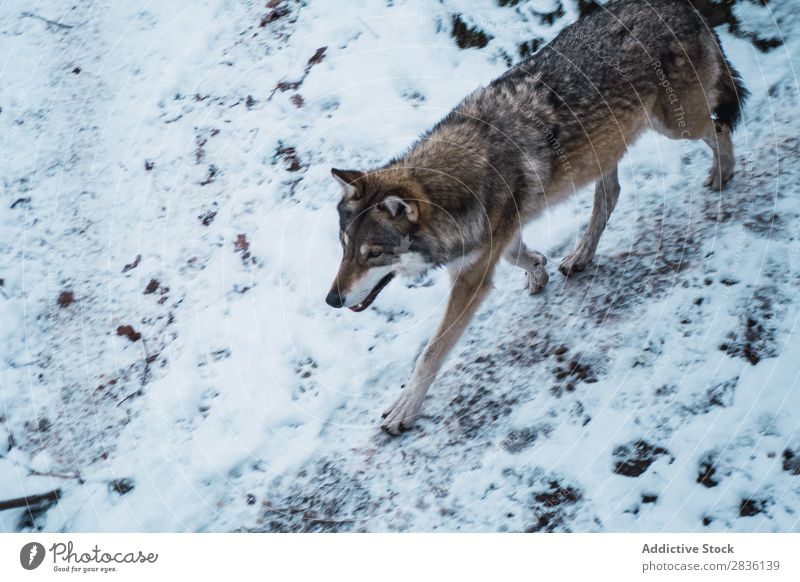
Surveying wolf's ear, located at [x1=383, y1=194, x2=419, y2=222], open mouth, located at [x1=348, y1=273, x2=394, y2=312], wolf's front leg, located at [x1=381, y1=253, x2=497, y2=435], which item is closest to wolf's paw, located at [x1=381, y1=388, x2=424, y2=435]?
wolf's front leg, located at [x1=381, y1=253, x2=497, y2=435]

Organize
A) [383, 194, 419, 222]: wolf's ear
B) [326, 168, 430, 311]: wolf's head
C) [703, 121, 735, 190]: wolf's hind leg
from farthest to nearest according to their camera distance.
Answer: [703, 121, 735, 190]: wolf's hind leg
[326, 168, 430, 311]: wolf's head
[383, 194, 419, 222]: wolf's ear

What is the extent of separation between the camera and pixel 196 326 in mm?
6438

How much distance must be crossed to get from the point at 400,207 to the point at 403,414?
1591 millimetres

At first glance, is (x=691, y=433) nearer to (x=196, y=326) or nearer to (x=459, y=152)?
(x=459, y=152)

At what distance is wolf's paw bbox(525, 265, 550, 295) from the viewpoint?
5762 mm

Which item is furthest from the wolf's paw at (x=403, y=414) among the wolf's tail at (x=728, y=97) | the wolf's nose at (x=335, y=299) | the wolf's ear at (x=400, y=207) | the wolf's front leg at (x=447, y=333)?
the wolf's tail at (x=728, y=97)

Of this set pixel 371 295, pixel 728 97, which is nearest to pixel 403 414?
pixel 371 295

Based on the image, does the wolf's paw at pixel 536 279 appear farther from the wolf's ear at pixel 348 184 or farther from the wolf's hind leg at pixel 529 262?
the wolf's ear at pixel 348 184

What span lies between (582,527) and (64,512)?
13.3 feet

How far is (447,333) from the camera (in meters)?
4.98

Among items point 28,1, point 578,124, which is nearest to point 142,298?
point 578,124

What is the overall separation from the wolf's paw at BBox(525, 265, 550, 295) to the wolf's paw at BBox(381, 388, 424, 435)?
60.1 inches

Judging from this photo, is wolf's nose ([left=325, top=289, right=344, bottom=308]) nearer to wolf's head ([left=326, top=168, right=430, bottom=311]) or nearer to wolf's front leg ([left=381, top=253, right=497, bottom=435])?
wolf's head ([left=326, top=168, right=430, bottom=311])

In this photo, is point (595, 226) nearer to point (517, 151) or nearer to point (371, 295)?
point (517, 151)
